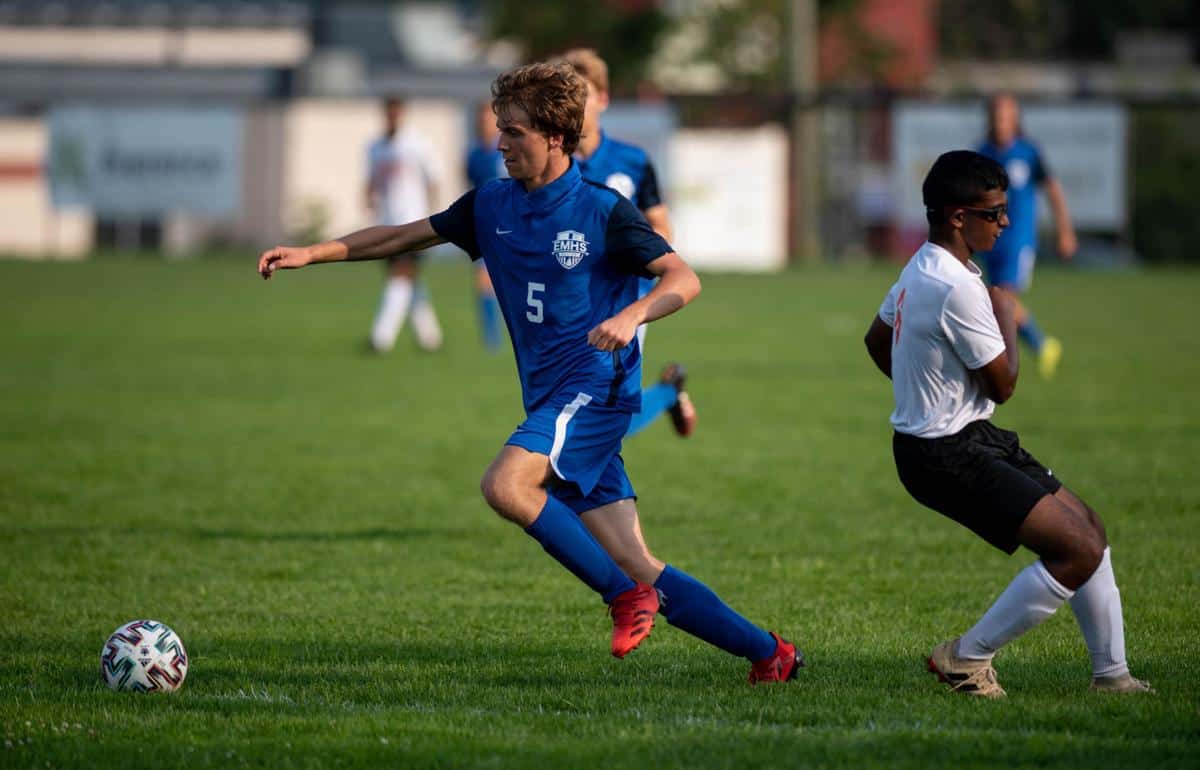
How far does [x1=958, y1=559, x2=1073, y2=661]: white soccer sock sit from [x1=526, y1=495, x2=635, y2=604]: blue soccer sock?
1.04 metres

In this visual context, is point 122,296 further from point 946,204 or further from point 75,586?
point 946,204

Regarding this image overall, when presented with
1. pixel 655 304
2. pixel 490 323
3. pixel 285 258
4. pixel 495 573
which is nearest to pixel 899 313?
pixel 655 304

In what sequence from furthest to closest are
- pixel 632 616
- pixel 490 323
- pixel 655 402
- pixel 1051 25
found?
pixel 1051 25 → pixel 490 323 → pixel 655 402 → pixel 632 616

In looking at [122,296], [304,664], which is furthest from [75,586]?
[122,296]

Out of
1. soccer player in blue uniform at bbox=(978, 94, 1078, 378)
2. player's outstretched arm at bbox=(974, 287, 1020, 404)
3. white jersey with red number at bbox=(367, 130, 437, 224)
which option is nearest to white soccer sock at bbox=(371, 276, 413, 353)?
white jersey with red number at bbox=(367, 130, 437, 224)

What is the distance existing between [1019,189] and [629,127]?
17.6 meters

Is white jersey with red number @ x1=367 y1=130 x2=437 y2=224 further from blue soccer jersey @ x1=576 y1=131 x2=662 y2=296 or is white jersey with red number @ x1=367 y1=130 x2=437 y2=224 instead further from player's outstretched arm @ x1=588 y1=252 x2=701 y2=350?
player's outstretched arm @ x1=588 y1=252 x2=701 y2=350

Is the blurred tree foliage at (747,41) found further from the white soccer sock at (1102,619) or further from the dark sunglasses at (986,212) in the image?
the white soccer sock at (1102,619)

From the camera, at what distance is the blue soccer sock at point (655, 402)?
25.0ft

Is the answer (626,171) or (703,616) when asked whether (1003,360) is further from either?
(626,171)

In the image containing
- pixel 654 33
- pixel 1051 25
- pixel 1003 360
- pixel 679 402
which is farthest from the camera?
pixel 1051 25

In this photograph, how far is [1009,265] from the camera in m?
15.2

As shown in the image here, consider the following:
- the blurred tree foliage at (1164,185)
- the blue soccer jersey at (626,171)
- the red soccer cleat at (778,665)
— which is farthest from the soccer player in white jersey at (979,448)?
the blurred tree foliage at (1164,185)

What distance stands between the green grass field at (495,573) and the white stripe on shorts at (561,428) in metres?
0.72
